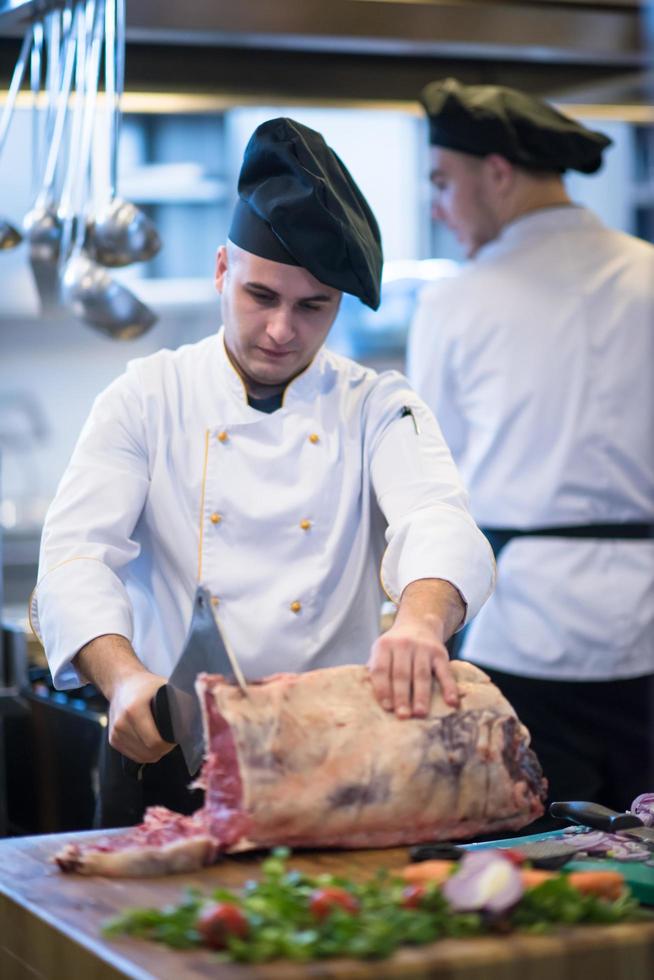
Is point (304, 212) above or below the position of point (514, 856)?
above

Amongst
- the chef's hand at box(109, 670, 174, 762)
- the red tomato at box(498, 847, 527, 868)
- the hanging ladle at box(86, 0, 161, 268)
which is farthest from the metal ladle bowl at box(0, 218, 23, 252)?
the red tomato at box(498, 847, 527, 868)

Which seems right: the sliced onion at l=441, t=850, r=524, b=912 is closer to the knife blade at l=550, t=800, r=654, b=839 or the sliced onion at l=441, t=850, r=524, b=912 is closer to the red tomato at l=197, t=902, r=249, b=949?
the red tomato at l=197, t=902, r=249, b=949

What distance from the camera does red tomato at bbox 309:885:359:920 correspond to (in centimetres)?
131

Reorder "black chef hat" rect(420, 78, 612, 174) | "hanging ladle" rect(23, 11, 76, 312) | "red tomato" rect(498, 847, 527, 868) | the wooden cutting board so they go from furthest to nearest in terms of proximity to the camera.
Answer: "black chef hat" rect(420, 78, 612, 174), "hanging ladle" rect(23, 11, 76, 312), "red tomato" rect(498, 847, 527, 868), the wooden cutting board

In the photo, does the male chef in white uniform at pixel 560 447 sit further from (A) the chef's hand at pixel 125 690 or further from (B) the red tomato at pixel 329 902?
(B) the red tomato at pixel 329 902

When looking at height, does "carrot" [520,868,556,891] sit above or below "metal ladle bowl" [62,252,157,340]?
below

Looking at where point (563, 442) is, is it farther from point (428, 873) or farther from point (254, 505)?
point (428, 873)

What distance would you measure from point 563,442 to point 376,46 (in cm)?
104

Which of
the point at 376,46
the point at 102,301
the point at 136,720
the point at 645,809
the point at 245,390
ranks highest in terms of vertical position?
the point at 376,46

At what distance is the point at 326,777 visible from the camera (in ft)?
5.30

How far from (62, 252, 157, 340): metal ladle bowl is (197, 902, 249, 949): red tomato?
1.73 metres

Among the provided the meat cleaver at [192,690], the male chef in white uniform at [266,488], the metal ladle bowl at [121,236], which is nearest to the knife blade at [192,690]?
the meat cleaver at [192,690]

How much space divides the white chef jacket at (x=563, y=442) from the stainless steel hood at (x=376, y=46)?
0.59 meters

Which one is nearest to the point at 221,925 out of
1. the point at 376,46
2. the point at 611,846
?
the point at 611,846
